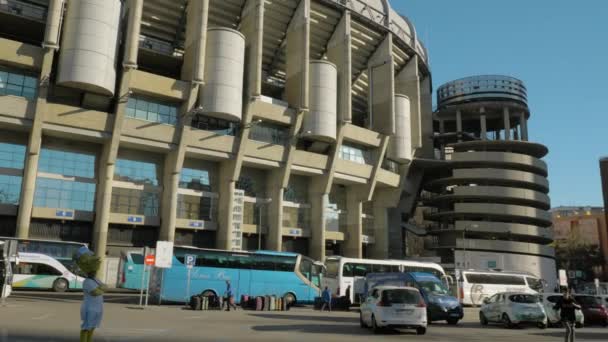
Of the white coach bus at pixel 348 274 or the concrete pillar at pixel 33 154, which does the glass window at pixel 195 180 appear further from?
the white coach bus at pixel 348 274

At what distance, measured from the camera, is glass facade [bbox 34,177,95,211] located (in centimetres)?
3684

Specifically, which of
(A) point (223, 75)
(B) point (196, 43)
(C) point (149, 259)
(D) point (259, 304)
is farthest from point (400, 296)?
(B) point (196, 43)

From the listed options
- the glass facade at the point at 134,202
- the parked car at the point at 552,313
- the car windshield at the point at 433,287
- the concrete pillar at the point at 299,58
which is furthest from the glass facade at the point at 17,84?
the parked car at the point at 552,313

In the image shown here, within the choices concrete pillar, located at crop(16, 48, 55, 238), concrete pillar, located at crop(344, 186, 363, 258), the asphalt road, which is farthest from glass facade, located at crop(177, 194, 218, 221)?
the asphalt road

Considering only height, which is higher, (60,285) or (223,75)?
(223,75)

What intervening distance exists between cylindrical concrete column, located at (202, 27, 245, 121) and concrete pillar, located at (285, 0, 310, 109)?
19.5 feet

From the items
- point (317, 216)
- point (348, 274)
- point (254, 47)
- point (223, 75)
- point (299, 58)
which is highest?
point (299, 58)

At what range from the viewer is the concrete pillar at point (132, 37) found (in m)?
35.7

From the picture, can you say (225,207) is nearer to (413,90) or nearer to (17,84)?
(17,84)

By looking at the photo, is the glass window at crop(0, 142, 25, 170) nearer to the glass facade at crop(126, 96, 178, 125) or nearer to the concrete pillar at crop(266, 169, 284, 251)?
the glass facade at crop(126, 96, 178, 125)

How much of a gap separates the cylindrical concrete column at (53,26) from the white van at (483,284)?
33.3 m

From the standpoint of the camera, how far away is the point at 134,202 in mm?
40344

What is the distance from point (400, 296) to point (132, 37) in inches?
1128

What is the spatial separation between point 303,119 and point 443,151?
37.8 m
